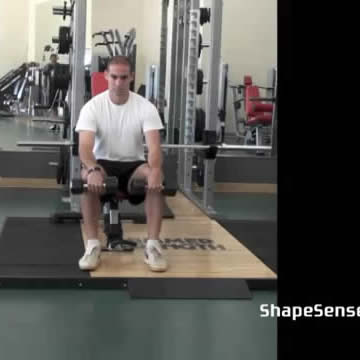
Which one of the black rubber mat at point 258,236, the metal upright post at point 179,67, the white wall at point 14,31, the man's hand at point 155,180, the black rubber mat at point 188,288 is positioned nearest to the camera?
the black rubber mat at point 188,288

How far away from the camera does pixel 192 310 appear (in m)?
2.53

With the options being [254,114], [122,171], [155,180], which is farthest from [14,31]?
[155,180]

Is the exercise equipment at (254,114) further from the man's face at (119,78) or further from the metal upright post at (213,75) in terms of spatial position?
the man's face at (119,78)

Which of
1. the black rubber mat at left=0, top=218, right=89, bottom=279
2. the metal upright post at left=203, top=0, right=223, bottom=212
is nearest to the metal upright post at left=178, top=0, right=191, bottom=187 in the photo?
the metal upright post at left=203, top=0, right=223, bottom=212

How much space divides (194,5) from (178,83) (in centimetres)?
91

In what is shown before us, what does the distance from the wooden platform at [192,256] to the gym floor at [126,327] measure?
0.21 metres

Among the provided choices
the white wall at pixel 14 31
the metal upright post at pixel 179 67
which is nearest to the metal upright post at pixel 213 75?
the metal upright post at pixel 179 67

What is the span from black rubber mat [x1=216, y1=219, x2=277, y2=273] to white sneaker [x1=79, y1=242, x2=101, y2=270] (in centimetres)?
83

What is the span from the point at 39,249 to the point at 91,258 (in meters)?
0.43

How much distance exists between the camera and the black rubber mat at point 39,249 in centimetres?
287

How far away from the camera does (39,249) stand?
10.7ft

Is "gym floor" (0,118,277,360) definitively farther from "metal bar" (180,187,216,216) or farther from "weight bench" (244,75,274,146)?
"weight bench" (244,75,274,146)

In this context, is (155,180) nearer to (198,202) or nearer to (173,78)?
(198,202)
